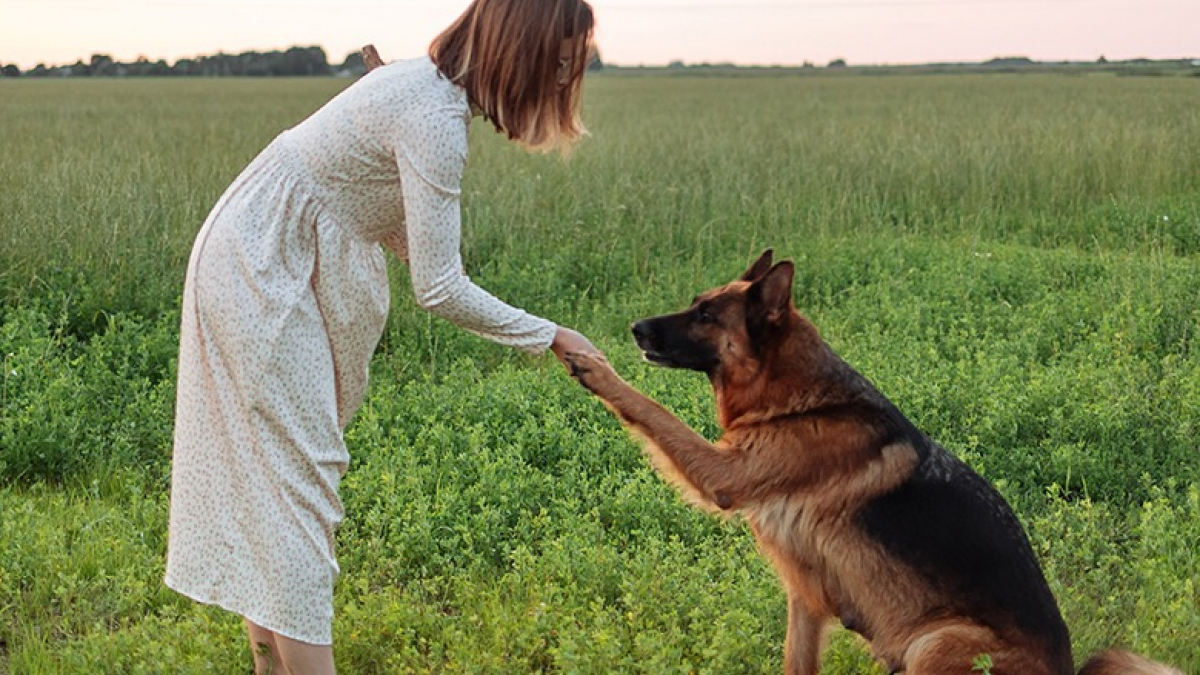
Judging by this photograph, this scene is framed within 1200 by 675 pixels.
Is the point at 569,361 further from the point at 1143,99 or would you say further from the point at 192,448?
the point at 1143,99

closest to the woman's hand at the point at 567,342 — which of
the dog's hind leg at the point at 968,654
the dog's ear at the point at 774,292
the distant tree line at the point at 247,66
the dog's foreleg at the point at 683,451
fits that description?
the dog's foreleg at the point at 683,451

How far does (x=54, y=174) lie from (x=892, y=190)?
8.08m

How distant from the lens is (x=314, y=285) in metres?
3.10

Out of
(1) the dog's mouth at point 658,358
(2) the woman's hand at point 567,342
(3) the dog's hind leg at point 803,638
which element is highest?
(2) the woman's hand at point 567,342

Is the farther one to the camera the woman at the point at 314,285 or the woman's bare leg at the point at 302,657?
the woman's bare leg at the point at 302,657

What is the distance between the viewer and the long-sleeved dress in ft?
9.64

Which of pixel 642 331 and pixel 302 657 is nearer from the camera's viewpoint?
pixel 302 657

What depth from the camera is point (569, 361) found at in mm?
3297

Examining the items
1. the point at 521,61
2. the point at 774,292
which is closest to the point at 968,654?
the point at 774,292

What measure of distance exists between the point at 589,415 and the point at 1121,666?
3.10 metres

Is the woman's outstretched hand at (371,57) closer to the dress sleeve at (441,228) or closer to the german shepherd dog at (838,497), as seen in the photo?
the dress sleeve at (441,228)

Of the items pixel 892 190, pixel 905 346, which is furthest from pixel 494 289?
pixel 892 190

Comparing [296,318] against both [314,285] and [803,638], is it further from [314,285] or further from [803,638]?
[803,638]

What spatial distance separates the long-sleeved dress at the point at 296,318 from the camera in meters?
2.94
